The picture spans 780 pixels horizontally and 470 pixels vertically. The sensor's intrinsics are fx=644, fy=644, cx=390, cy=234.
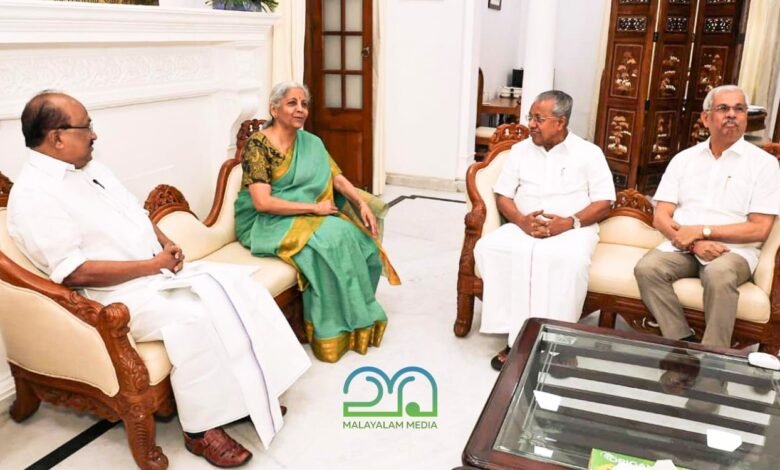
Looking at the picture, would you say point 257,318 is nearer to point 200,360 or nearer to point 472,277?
point 200,360

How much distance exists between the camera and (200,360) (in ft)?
6.68

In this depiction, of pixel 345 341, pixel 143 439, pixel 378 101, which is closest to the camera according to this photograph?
pixel 143 439

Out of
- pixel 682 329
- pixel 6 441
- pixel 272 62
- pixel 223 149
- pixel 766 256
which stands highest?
pixel 272 62

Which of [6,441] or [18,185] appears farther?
[6,441]

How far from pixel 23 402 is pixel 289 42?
8.90 feet

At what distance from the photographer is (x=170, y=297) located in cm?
212

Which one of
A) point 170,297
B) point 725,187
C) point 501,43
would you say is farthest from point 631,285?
point 501,43

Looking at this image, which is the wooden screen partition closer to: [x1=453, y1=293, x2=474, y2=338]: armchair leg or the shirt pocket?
the shirt pocket

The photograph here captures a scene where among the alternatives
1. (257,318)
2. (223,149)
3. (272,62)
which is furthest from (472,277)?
(272,62)

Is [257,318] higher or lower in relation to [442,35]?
lower

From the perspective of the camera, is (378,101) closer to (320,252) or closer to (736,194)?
(320,252)

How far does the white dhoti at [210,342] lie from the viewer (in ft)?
6.66

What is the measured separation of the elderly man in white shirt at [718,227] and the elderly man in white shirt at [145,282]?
1.49 metres

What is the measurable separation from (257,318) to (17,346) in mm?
778
